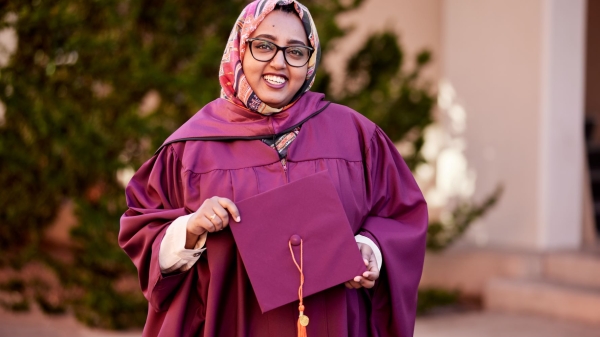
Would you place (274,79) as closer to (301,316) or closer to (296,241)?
(296,241)

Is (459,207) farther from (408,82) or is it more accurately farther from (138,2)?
(138,2)

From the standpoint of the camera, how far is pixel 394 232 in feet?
8.68

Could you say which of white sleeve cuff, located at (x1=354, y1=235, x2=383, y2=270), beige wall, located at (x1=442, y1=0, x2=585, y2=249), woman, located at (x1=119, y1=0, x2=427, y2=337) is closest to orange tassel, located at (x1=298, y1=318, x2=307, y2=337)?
woman, located at (x1=119, y1=0, x2=427, y2=337)

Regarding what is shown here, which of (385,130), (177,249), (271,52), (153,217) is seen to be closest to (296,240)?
(177,249)

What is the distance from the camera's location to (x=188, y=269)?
8.43 feet

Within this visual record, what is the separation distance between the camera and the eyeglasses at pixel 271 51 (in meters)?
2.56

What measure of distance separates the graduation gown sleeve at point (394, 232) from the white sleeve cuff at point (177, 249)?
0.53 m

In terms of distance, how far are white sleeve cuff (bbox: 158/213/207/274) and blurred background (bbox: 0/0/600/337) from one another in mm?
3452

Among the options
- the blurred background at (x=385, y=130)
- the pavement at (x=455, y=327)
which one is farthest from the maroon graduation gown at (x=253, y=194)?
the pavement at (x=455, y=327)

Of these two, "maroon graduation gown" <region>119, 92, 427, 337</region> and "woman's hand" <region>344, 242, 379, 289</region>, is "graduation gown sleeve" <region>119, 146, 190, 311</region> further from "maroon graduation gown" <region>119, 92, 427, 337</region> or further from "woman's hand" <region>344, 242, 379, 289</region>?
"woman's hand" <region>344, 242, 379, 289</region>

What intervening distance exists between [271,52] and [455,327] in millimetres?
4642

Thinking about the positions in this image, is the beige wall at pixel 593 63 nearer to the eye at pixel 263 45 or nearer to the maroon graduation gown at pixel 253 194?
the maroon graduation gown at pixel 253 194

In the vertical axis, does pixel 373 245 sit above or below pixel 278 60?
below

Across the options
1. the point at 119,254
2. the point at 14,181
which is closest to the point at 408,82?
the point at 119,254
